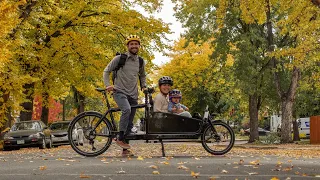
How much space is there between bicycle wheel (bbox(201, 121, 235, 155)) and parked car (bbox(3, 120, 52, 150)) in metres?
15.0

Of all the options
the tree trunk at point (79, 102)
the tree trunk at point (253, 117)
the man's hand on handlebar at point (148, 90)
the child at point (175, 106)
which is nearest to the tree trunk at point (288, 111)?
the tree trunk at point (253, 117)

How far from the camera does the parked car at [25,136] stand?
76.4ft

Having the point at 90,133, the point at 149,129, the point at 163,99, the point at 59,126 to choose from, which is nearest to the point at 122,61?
the point at 163,99

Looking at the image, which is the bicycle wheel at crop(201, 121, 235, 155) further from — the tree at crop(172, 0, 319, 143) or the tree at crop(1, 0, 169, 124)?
the tree at crop(172, 0, 319, 143)

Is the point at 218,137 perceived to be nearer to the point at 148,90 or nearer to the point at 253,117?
the point at 148,90

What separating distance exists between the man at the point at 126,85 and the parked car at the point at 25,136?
14.9 meters

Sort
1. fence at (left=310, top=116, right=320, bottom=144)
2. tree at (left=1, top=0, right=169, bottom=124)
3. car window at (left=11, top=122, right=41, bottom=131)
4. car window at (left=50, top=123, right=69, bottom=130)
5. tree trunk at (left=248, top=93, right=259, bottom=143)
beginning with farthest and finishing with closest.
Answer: tree trunk at (left=248, top=93, right=259, bottom=143) < fence at (left=310, top=116, right=320, bottom=144) < car window at (left=50, top=123, right=69, bottom=130) < car window at (left=11, top=122, right=41, bottom=131) < tree at (left=1, top=0, right=169, bottom=124)

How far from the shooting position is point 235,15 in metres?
30.2

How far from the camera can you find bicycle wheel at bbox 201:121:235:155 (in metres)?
9.98

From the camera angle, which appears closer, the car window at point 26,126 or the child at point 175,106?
the child at point 175,106

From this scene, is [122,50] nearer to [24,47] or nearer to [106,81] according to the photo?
[24,47]

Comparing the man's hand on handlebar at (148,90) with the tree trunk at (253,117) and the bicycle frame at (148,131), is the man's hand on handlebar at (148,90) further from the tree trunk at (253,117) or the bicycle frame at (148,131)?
the tree trunk at (253,117)

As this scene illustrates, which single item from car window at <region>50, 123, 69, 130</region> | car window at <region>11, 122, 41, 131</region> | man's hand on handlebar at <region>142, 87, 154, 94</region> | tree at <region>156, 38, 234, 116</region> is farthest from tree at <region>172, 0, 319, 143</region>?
tree at <region>156, 38, 234, 116</region>

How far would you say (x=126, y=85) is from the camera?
9453 millimetres
